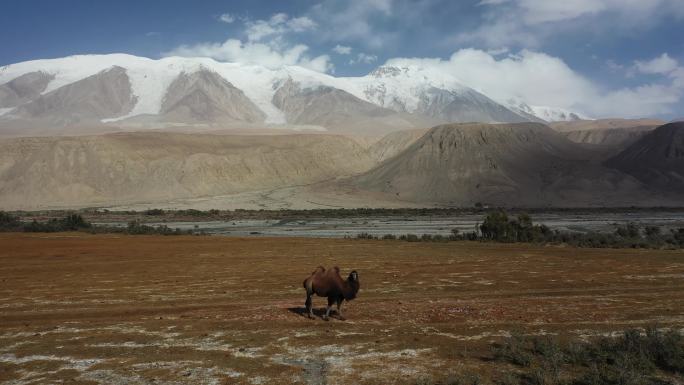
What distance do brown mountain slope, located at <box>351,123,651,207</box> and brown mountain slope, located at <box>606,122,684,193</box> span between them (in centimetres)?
526

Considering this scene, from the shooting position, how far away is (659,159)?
119 m

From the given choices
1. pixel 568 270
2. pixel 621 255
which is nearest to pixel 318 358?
pixel 568 270

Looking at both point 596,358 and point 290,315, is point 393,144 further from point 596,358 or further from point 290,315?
point 596,358

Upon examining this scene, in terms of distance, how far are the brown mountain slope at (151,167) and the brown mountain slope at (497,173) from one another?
74.1 ft

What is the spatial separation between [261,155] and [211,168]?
14840 mm

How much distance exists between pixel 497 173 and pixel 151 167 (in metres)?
74.2

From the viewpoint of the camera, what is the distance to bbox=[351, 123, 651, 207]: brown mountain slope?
348 feet

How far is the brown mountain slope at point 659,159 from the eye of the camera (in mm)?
111375

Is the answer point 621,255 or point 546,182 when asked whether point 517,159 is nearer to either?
point 546,182

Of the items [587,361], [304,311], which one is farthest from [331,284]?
[587,361]

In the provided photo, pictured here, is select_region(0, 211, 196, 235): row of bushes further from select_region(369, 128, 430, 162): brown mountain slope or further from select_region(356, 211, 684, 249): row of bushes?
select_region(369, 128, 430, 162): brown mountain slope

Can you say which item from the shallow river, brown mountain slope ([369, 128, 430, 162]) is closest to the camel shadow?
the shallow river

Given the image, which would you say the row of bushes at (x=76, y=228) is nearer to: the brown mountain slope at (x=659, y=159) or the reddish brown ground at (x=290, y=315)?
the reddish brown ground at (x=290, y=315)

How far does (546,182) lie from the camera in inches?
4385
